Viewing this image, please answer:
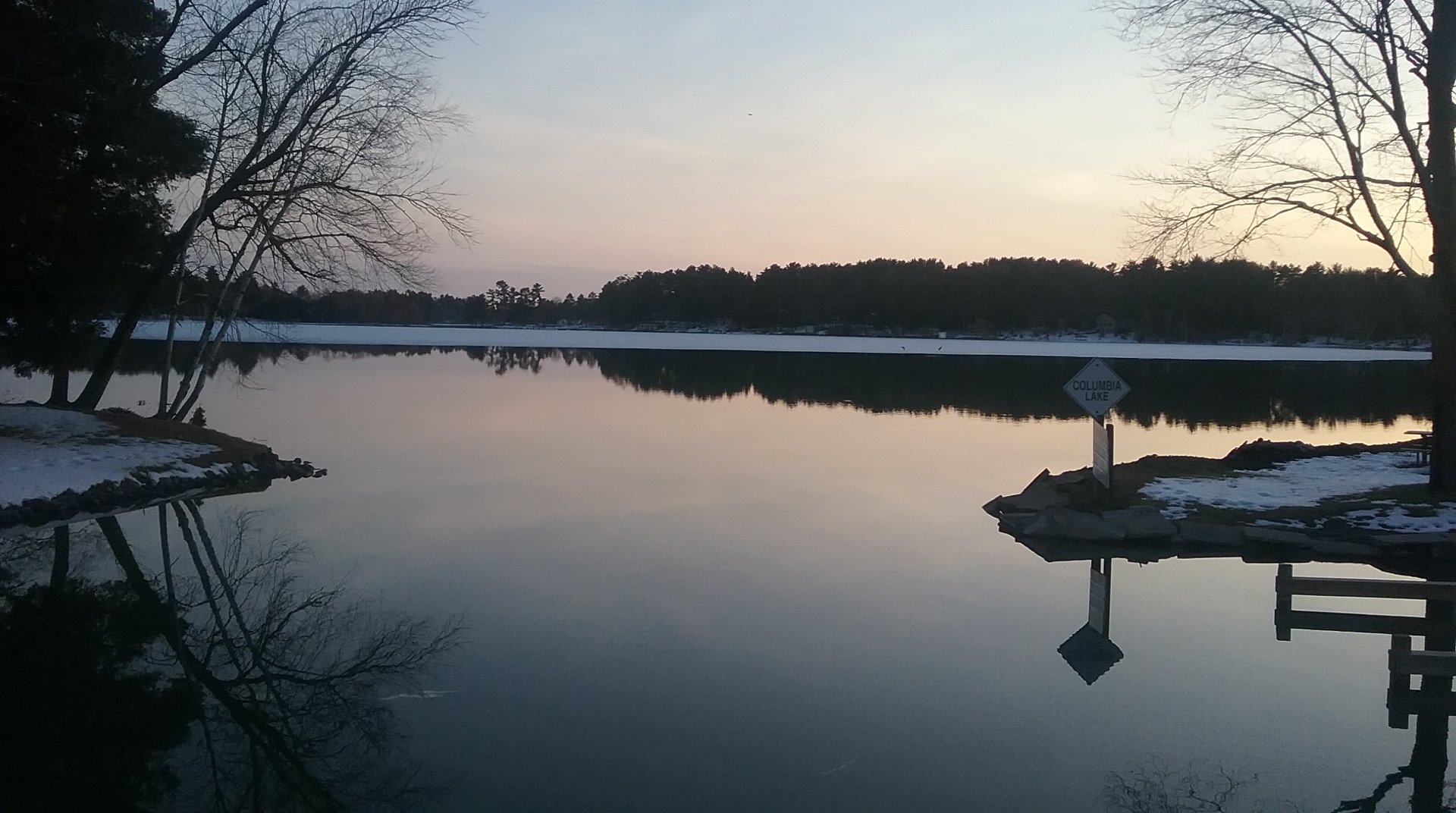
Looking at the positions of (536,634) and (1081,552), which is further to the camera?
(1081,552)

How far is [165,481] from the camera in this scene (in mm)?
14125

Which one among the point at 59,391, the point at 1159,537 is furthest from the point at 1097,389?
the point at 59,391

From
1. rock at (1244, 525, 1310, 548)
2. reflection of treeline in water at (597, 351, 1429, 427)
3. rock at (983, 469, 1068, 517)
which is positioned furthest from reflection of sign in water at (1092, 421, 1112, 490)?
reflection of treeline in water at (597, 351, 1429, 427)

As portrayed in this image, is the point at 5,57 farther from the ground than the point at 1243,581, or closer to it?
farther from the ground

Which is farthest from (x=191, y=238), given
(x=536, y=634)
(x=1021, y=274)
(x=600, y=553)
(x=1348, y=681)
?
(x=1021, y=274)

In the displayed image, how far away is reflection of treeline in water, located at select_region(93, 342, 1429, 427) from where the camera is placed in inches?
1210

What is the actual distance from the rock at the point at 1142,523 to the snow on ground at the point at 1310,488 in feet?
1.83

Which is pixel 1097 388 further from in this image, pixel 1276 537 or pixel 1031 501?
pixel 1276 537

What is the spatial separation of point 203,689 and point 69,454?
892cm

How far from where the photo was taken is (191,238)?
744 inches

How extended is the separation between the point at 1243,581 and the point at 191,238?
1720 cm

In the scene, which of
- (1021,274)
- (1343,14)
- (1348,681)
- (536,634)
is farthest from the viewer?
(1021,274)

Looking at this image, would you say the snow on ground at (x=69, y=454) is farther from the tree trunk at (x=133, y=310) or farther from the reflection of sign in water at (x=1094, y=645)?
the reflection of sign in water at (x=1094, y=645)

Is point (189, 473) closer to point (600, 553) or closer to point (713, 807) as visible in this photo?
point (600, 553)
